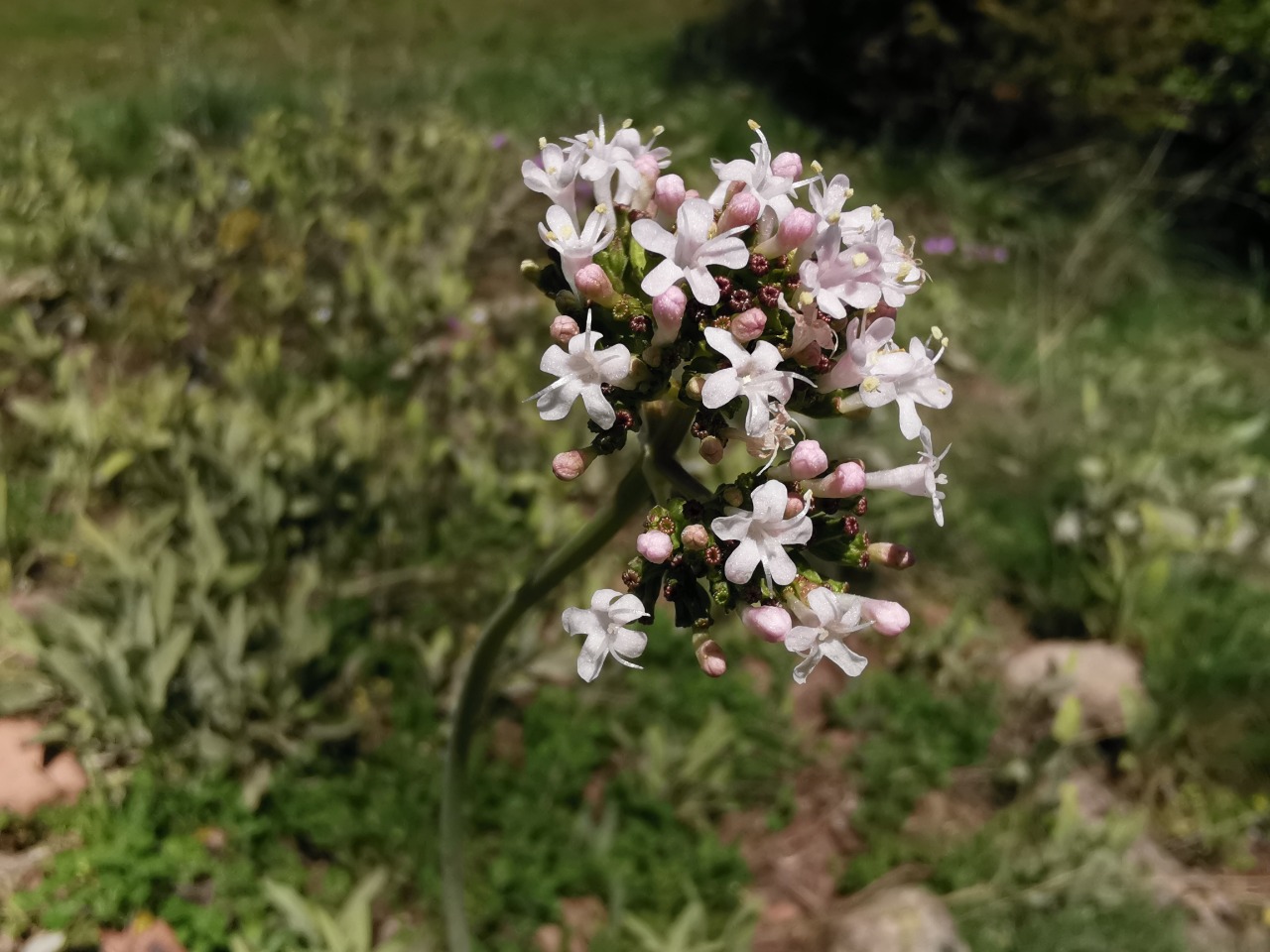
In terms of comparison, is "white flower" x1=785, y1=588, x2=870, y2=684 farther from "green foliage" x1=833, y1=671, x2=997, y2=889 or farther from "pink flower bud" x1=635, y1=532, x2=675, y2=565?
"green foliage" x1=833, y1=671, x2=997, y2=889

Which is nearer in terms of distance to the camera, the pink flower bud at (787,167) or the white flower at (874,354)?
the white flower at (874,354)

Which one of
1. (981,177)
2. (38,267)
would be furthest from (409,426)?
(981,177)

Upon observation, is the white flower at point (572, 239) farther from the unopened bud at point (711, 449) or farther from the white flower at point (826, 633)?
the white flower at point (826, 633)

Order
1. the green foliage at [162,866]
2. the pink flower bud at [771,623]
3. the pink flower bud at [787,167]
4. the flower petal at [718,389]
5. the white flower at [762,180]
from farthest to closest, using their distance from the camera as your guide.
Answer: the green foliage at [162,866] → the pink flower bud at [787,167] → the white flower at [762,180] → the pink flower bud at [771,623] → the flower petal at [718,389]

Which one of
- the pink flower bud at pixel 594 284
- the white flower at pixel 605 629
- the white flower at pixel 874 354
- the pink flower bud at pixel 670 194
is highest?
the pink flower bud at pixel 670 194

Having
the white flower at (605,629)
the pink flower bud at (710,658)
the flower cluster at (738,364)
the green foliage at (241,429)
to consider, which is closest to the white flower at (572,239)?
the flower cluster at (738,364)

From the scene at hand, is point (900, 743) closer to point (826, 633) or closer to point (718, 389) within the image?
point (826, 633)
